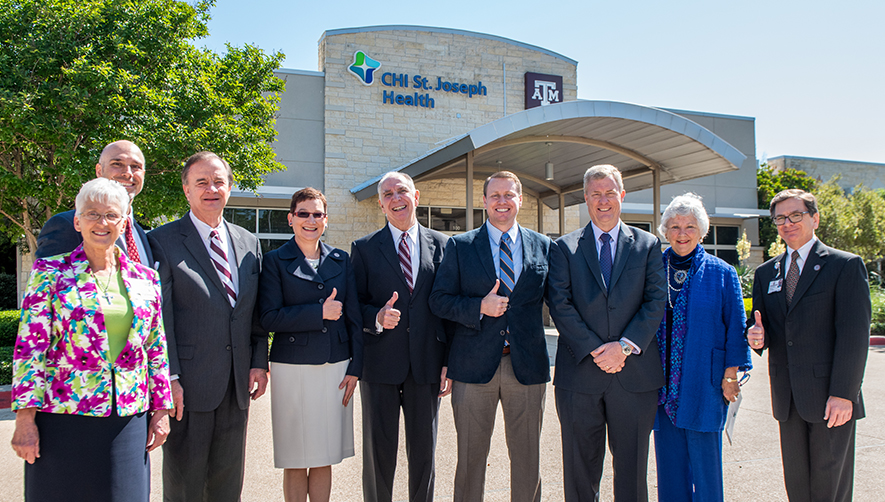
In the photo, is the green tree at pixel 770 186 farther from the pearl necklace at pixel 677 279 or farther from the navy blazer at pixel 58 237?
the navy blazer at pixel 58 237

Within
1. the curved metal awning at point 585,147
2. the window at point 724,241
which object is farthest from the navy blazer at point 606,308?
the window at point 724,241

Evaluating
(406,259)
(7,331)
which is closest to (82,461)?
(406,259)

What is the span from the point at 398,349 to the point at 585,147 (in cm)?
1099

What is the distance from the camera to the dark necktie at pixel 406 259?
3.69 m

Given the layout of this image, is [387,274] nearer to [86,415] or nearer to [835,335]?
[86,415]

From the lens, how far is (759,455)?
191 inches

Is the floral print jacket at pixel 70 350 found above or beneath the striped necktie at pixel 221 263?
beneath

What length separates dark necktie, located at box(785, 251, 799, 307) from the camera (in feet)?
11.1

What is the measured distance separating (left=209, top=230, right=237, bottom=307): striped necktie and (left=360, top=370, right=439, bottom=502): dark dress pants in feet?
3.53

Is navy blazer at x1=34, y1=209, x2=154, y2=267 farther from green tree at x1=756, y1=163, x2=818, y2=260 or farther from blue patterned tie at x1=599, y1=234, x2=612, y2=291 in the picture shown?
green tree at x1=756, y1=163, x2=818, y2=260

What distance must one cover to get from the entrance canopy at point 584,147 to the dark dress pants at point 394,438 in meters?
7.53

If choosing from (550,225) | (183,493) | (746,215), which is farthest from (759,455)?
(746,215)

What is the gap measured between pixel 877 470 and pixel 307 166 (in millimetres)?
15059

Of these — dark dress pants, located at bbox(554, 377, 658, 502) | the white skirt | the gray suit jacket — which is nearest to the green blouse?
the gray suit jacket
